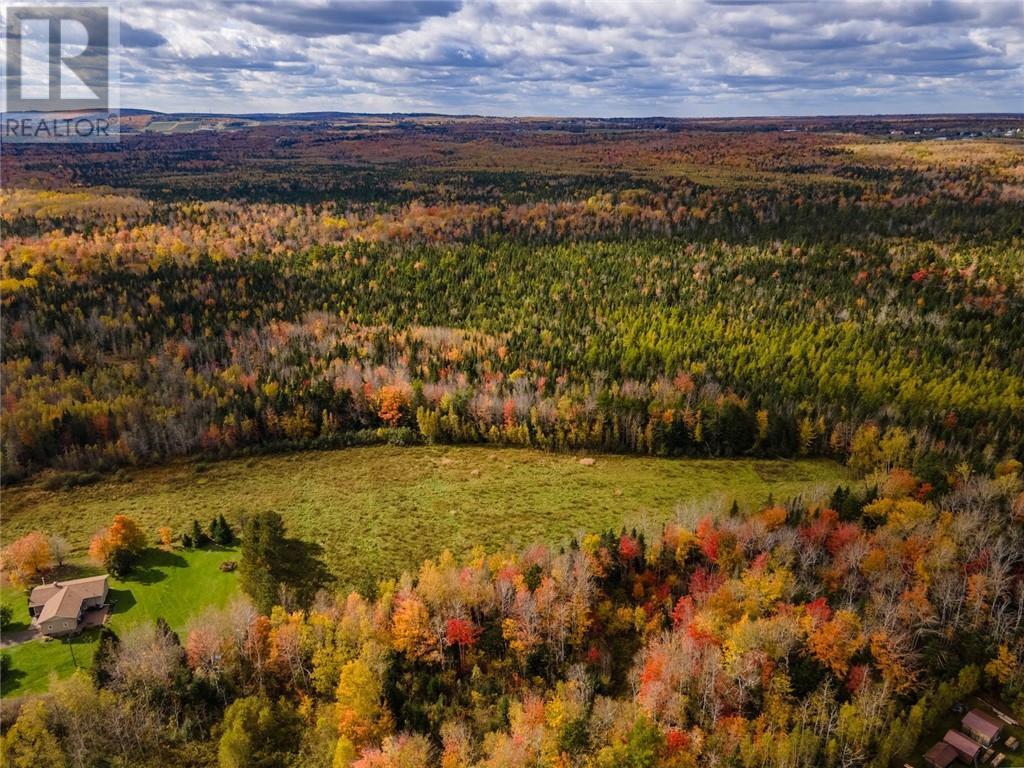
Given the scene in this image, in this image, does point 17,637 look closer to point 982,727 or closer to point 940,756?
point 940,756

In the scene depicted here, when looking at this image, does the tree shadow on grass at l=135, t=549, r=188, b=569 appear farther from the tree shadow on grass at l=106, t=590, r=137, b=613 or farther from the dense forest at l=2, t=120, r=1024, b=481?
the dense forest at l=2, t=120, r=1024, b=481

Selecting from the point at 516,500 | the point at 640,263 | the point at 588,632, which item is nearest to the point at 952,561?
the point at 588,632

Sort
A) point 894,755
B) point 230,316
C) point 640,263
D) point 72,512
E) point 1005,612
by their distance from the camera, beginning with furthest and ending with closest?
point 640,263
point 230,316
point 72,512
point 1005,612
point 894,755

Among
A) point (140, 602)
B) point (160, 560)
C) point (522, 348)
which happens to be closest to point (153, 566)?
point (160, 560)

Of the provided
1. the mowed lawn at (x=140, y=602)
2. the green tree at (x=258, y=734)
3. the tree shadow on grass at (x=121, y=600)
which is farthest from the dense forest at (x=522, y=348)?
the green tree at (x=258, y=734)

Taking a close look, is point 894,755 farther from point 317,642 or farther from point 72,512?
point 72,512

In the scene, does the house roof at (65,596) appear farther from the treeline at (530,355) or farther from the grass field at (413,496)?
the treeline at (530,355)

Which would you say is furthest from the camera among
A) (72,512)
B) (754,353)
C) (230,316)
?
(230,316)
